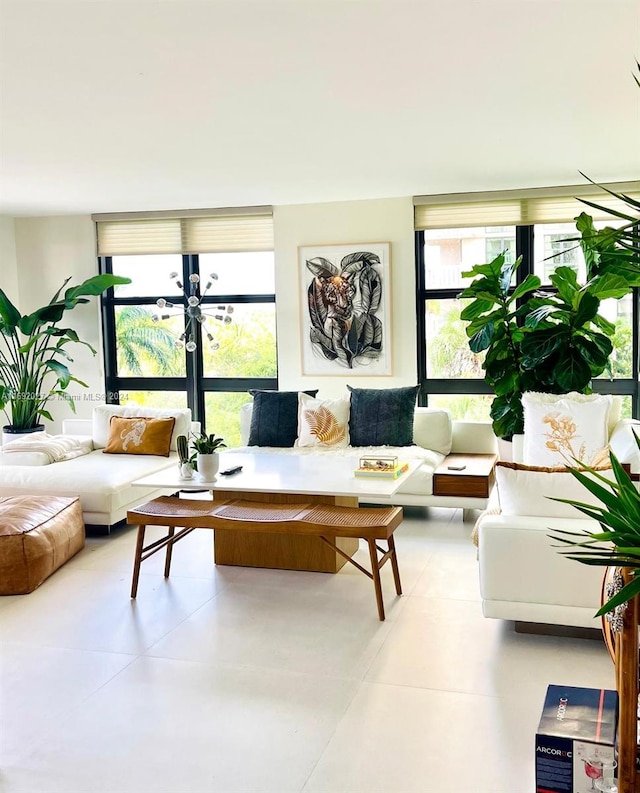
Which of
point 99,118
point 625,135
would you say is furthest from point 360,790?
point 625,135

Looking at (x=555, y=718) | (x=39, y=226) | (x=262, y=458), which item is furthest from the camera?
(x=39, y=226)

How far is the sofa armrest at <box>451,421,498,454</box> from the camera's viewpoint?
639 cm

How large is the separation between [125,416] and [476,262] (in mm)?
3359

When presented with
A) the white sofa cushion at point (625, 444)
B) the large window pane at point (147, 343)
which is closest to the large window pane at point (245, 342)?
the large window pane at point (147, 343)

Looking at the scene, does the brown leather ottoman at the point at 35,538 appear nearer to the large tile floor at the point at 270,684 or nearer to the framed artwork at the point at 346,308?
the large tile floor at the point at 270,684

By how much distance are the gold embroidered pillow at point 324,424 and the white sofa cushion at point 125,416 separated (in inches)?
37.4

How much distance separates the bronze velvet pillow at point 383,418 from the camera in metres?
6.24

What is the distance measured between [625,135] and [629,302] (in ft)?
7.03

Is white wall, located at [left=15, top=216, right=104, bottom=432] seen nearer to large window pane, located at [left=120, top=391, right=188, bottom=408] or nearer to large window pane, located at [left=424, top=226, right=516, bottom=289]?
large window pane, located at [left=120, top=391, right=188, bottom=408]

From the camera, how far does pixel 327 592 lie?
4273 millimetres

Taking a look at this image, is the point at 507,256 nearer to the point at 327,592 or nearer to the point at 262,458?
the point at 262,458

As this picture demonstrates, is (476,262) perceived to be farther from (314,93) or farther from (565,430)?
A: (314,93)

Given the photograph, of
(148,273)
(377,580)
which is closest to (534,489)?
(377,580)

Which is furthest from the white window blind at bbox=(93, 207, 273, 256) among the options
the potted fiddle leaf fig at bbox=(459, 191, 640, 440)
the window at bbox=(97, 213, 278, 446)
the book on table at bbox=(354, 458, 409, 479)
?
the book on table at bbox=(354, 458, 409, 479)
